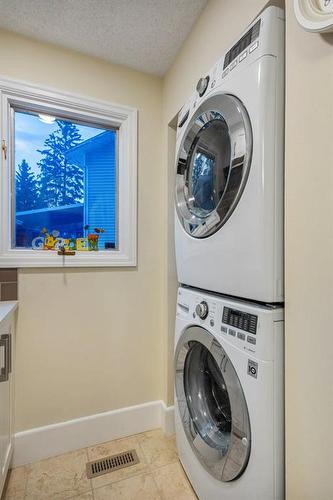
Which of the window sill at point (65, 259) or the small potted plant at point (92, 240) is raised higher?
the small potted plant at point (92, 240)

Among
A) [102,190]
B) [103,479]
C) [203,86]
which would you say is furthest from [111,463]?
[203,86]

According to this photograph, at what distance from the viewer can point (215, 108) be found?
1015 millimetres

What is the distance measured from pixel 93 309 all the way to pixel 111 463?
88cm

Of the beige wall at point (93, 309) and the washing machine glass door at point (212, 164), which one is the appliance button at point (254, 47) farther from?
the beige wall at point (93, 309)

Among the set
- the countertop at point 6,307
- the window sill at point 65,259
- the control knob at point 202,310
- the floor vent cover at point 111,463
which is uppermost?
the window sill at point 65,259

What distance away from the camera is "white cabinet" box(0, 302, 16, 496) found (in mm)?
1108

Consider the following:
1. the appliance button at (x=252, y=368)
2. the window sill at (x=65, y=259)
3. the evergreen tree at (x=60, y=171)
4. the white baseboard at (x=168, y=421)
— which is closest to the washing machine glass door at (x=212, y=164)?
the appliance button at (x=252, y=368)

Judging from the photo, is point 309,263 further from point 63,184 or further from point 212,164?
point 63,184

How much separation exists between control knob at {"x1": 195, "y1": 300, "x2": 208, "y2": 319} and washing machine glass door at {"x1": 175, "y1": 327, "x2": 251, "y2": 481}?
64 mm

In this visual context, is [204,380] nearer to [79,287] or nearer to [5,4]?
[79,287]

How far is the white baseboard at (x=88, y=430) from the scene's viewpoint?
4.77 ft

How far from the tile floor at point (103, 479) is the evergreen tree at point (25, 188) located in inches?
58.8

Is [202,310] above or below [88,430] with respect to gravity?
above

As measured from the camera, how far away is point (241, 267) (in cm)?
89
